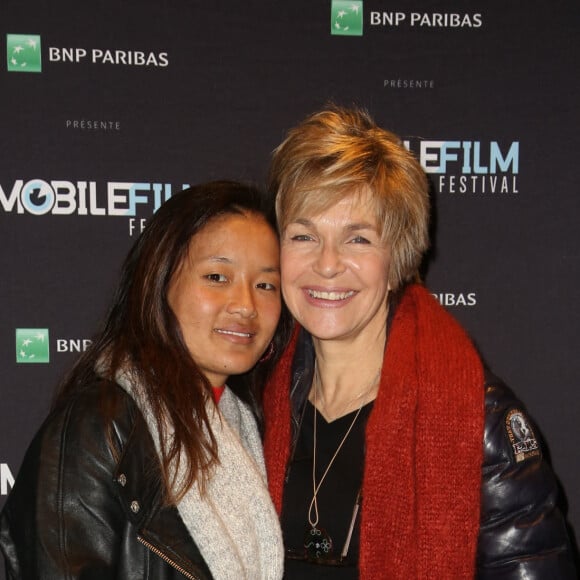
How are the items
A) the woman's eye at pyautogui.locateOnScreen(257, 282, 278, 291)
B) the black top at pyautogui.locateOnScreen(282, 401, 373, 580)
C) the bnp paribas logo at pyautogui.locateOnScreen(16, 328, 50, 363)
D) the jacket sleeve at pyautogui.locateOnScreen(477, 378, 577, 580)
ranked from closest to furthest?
the jacket sleeve at pyautogui.locateOnScreen(477, 378, 577, 580) → the black top at pyautogui.locateOnScreen(282, 401, 373, 580) → the woman's eye at pyautogui.locateOnScreen(257, 282, 278, 291) → the bnp paribas logo at pyautogui.locateOnScreen(16, 328, 50, 363)

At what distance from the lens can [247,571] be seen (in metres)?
1.40

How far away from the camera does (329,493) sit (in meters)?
1.52

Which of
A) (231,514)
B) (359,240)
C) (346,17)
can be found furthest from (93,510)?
(346,17)

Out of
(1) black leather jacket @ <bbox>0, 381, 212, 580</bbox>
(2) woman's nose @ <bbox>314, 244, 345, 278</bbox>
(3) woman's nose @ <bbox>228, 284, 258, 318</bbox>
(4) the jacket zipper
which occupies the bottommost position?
(4) the jacket zipper

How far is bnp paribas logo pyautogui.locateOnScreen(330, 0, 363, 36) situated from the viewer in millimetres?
2188

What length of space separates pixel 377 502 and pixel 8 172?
4.99ft

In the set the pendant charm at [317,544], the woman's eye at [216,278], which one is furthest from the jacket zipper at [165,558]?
the woman's eye at [216,278]

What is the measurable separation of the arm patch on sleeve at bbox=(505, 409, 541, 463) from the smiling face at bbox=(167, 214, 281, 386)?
1.88ft

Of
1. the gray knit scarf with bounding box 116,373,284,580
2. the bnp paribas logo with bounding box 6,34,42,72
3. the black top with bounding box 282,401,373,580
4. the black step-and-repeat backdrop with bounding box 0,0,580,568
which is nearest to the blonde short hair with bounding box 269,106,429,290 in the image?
the black top with bounding box 282,401,373,580

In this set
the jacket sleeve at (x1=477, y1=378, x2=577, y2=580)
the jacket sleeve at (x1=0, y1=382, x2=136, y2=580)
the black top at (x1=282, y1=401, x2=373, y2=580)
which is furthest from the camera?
the black top at (x1=282, y1=401, x2=373, y2=580)

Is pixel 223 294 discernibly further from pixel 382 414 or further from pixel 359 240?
pixel 382 414

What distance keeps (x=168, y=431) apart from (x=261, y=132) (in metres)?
1.17

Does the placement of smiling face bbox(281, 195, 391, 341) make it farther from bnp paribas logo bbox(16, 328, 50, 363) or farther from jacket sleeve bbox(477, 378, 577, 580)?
bnp paribas logo bbox(16, 328, 50, 363)

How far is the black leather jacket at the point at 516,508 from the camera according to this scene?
1.34 meters
